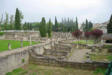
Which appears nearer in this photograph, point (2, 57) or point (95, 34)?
point (2, 57)

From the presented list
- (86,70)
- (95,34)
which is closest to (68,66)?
(86,70)

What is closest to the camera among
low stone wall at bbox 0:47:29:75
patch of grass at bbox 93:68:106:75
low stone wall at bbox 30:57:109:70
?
low stone wall at bbox 0:47:29:75

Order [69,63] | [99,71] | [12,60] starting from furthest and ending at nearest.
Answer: [69,63] < [12,60] < [99,71]

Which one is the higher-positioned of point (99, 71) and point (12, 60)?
point (12, 60)

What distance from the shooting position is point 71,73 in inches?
313

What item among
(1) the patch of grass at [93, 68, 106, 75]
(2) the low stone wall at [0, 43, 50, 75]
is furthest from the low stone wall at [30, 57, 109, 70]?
(2) the low stone wall at [0, 43, 50, 75]

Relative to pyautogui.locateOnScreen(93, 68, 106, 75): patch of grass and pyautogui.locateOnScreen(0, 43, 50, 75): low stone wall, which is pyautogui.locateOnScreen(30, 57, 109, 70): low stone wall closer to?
pyautogui.locateOnScreen(93, 68, 106, 75): patch of grass

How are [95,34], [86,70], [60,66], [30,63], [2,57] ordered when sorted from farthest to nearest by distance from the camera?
1. [95,34]
2. [30,63]
3. [60,66]
4. [86,70]
5. [2,57]

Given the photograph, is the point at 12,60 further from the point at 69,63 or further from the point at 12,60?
the point at 69,63

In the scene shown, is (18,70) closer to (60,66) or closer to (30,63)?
(30,63)

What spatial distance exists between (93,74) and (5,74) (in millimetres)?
6669

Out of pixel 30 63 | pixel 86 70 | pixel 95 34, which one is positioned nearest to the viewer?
pixel 86 70

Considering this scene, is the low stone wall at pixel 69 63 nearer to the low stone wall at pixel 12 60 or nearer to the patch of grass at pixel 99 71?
the patch of grass at pixel 99 71

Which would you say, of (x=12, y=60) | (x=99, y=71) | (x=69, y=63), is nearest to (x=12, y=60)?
(x=12, y=60)
